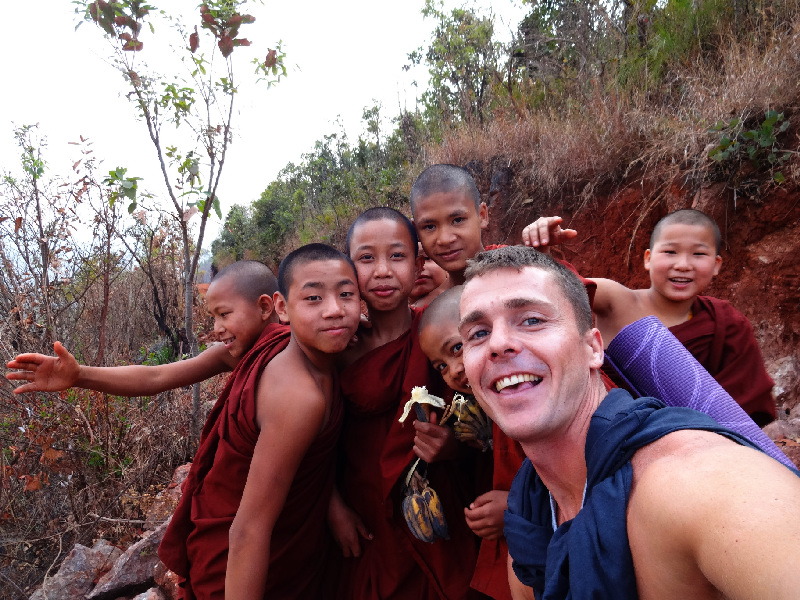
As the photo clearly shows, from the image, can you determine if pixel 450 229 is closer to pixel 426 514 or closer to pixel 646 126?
pixel 426 514

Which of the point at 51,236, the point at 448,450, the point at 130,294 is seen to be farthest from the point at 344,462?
the point at 130,294

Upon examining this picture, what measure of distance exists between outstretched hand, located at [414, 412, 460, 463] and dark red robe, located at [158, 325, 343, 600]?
1.36ft

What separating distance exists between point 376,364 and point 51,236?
15.9ft

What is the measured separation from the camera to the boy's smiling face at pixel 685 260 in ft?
8.23

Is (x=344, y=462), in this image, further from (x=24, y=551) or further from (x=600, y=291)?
(x=24, y=551)

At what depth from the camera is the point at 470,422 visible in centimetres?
171

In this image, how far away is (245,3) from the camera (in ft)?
11.7

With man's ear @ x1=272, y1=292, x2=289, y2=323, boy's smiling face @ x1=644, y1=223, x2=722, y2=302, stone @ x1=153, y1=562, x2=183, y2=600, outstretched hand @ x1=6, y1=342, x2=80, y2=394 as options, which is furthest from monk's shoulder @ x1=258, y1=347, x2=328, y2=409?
boy's smiling face @ x1=644, y1=223, x2=722, y2=302

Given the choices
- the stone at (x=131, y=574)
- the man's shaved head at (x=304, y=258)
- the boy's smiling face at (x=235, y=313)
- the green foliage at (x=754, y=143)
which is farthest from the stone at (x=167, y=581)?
the green foliage at (x=754, y=143)

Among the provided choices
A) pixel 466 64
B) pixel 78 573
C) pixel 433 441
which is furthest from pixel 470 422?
pixel 466 64

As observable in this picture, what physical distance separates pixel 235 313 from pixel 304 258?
634mm

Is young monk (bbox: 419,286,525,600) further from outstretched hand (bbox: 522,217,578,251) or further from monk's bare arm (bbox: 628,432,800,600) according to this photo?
monk's bare arm (bbox: 628,432,800,600)

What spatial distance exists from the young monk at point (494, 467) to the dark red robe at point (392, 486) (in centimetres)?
18

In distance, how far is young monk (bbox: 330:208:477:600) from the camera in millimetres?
1922
